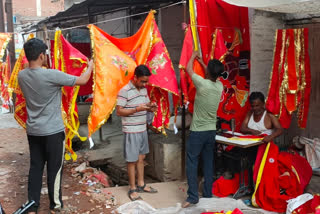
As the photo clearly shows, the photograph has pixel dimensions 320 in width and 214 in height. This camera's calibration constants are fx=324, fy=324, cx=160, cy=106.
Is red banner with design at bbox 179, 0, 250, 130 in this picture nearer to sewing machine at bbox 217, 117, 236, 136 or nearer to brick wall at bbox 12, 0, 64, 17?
sewing machine at bbox 217, 117, 236, 136

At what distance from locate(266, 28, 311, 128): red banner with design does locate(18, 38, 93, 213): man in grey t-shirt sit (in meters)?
2.31

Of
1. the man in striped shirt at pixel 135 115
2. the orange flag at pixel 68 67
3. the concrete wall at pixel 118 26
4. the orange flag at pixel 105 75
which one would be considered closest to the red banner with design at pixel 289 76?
the man in striped shirt at pixel 135 115

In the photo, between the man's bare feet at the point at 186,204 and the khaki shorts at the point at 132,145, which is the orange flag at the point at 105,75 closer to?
the khaki shorts at the point at 132,145

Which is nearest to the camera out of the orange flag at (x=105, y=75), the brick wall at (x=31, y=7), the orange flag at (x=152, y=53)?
the orange flag at (x=105, y=75)

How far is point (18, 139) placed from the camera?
7.29m

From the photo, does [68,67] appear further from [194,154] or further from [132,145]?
[194,154]

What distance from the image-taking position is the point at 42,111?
318 centimetres

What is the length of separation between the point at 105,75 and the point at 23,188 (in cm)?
209

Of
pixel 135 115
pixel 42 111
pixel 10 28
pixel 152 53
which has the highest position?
pixel 10 28

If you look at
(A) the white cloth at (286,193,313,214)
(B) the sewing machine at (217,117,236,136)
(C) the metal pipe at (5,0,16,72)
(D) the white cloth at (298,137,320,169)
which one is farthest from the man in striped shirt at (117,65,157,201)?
(C) the metal pipe at (5,0,16,72)

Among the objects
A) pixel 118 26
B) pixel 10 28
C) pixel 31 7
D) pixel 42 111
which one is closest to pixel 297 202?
pixel 42 111

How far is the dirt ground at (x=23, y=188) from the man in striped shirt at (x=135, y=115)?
565 millimetres

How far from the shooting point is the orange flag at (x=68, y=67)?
4.02 metres

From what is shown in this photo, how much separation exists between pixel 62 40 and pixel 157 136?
2.23 meters
